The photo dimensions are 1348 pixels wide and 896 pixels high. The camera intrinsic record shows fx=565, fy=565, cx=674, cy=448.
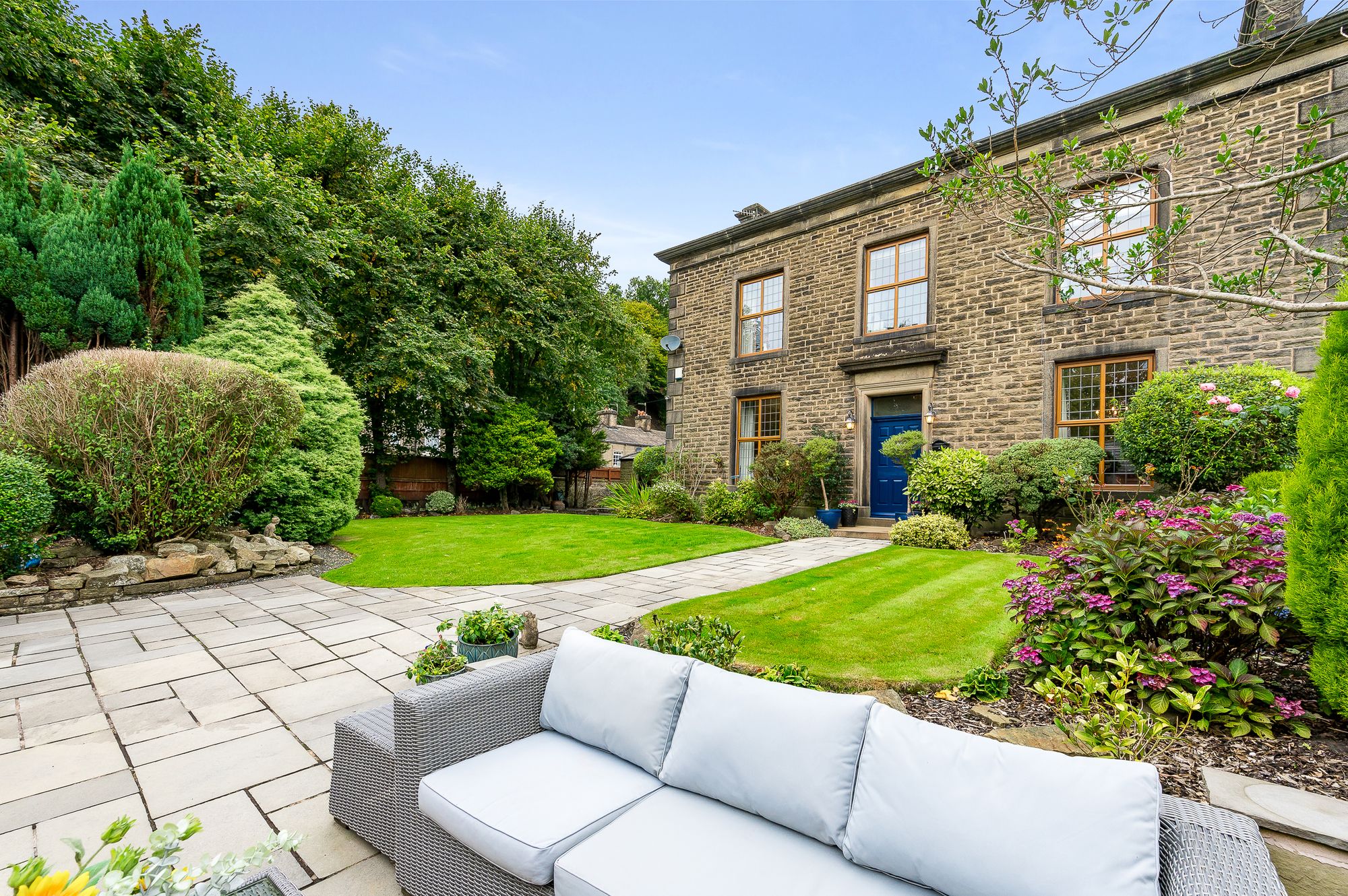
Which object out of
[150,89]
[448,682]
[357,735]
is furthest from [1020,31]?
[150,89]

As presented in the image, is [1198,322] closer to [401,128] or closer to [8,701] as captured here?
[8,701]

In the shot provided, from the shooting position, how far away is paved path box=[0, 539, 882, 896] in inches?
84.8

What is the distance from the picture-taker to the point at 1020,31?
2.88m

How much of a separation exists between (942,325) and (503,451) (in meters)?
11.2

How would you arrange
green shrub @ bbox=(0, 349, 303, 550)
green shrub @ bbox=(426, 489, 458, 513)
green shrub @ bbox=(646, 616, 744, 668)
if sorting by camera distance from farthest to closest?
green shrub @ bbox=(426, 489, 458, 513) → green shrub @ bbox=(0, 349, 303, 550) → green shrub @ bbox=(646, 616, 744, 668)

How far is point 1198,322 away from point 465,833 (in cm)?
1026

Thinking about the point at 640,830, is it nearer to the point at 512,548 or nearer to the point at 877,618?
the point at 877,618

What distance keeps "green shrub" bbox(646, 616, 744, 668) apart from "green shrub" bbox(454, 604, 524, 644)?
3.43ft

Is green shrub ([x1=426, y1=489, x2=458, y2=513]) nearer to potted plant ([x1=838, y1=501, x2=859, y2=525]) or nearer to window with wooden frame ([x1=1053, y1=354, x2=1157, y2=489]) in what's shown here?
potted plant ([x1=838, y1=501, x2=859, y2=525])

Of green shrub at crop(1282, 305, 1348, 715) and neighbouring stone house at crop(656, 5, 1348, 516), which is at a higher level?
neighbouring stone house at crop(656, 5, 1348, 516)

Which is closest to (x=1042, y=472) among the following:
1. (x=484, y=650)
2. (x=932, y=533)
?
(x=932, y=533)

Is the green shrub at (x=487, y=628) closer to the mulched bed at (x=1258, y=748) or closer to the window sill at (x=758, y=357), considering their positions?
the mulched bed at (x=1258, y=748)

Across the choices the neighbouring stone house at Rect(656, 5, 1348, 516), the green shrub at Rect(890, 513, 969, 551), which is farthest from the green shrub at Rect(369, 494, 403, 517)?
the green shrub at Rect(890, 513, 969, 551)

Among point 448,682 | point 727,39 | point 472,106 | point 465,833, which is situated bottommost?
point 465,833
